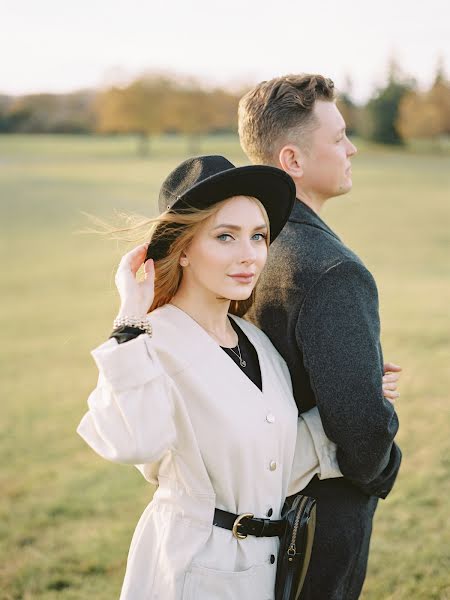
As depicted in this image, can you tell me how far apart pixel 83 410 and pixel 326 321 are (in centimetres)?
573

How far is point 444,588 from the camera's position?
3.78 metres

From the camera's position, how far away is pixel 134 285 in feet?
7.14

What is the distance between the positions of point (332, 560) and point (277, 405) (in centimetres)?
65

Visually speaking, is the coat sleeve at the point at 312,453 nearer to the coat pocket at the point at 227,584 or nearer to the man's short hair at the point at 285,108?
the coat pocket at the point at 227,584

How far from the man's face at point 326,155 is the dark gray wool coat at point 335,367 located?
0.34 feet

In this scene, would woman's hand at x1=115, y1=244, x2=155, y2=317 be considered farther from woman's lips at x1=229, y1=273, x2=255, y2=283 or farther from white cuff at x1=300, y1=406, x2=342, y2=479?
white cuff at x1=300, y1=406, x2=342, y2=479

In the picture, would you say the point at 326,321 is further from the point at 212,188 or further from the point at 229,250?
the point at 212,188

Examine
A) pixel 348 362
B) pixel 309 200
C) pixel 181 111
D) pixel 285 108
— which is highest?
pixel 285 108

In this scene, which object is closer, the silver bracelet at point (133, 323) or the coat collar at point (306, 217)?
the silver bracelet at point (133, 323)

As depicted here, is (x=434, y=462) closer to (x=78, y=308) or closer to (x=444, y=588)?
(x=444, y=588)

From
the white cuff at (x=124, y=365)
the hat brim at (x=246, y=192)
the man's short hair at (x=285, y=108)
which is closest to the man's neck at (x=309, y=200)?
the man's short hair at (x=285, y=108)

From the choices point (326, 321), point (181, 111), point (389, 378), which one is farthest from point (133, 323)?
point (181, 111)

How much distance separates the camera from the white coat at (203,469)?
216cm

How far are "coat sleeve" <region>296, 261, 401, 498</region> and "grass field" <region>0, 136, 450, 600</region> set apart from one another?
0.73 meters
